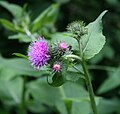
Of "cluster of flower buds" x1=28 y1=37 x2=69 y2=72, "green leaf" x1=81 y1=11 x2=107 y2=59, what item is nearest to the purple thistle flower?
"cluster of flower buds" x1=28 y1=37 x2=69 y2=72

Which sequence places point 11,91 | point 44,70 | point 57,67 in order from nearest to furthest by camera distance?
point 57,67, point 44,70, point 11,91

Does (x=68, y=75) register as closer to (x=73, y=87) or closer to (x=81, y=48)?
(x=81, y=48)

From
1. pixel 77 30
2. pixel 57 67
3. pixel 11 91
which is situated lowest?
pixel 57 67

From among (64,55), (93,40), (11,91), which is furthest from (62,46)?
(11,91)

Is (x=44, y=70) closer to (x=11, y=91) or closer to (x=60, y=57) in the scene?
(x=60, y=57)

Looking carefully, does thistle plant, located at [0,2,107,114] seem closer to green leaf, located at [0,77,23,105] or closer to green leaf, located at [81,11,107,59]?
green leaf, located at [81,11,107,59]

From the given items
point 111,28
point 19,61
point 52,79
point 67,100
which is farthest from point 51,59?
point 111,28
